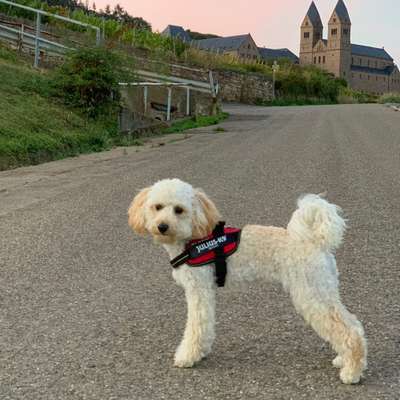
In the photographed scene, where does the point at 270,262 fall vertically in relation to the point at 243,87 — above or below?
below

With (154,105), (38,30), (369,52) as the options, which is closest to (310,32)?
(369,52)

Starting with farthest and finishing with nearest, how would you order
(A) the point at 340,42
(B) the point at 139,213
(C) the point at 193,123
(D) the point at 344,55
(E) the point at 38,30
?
1. (D) the point at 344,55
2. (A) the point at 340,42
3. (C) the point at 193,123
4. (E) the point at 38,30
5. (B) the point at 139,213

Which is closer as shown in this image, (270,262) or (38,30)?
(270,262)

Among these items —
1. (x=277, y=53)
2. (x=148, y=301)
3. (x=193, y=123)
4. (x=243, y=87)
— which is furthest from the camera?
(x=277, y=53)

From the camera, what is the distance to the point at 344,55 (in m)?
146

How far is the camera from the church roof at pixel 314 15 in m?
154

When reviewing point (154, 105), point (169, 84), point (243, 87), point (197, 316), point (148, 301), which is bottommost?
point (148, 301)

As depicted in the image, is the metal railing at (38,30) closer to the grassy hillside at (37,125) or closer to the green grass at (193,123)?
the grassy hillside at (37,125)

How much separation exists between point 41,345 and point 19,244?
2.91 meters

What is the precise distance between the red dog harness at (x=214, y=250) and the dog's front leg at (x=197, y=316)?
59mm

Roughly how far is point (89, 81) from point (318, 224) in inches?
587

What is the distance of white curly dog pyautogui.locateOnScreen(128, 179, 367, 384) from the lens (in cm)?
363

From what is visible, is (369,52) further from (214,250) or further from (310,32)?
(214,250)

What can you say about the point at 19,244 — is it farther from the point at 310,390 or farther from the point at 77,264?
the point at 310,390
